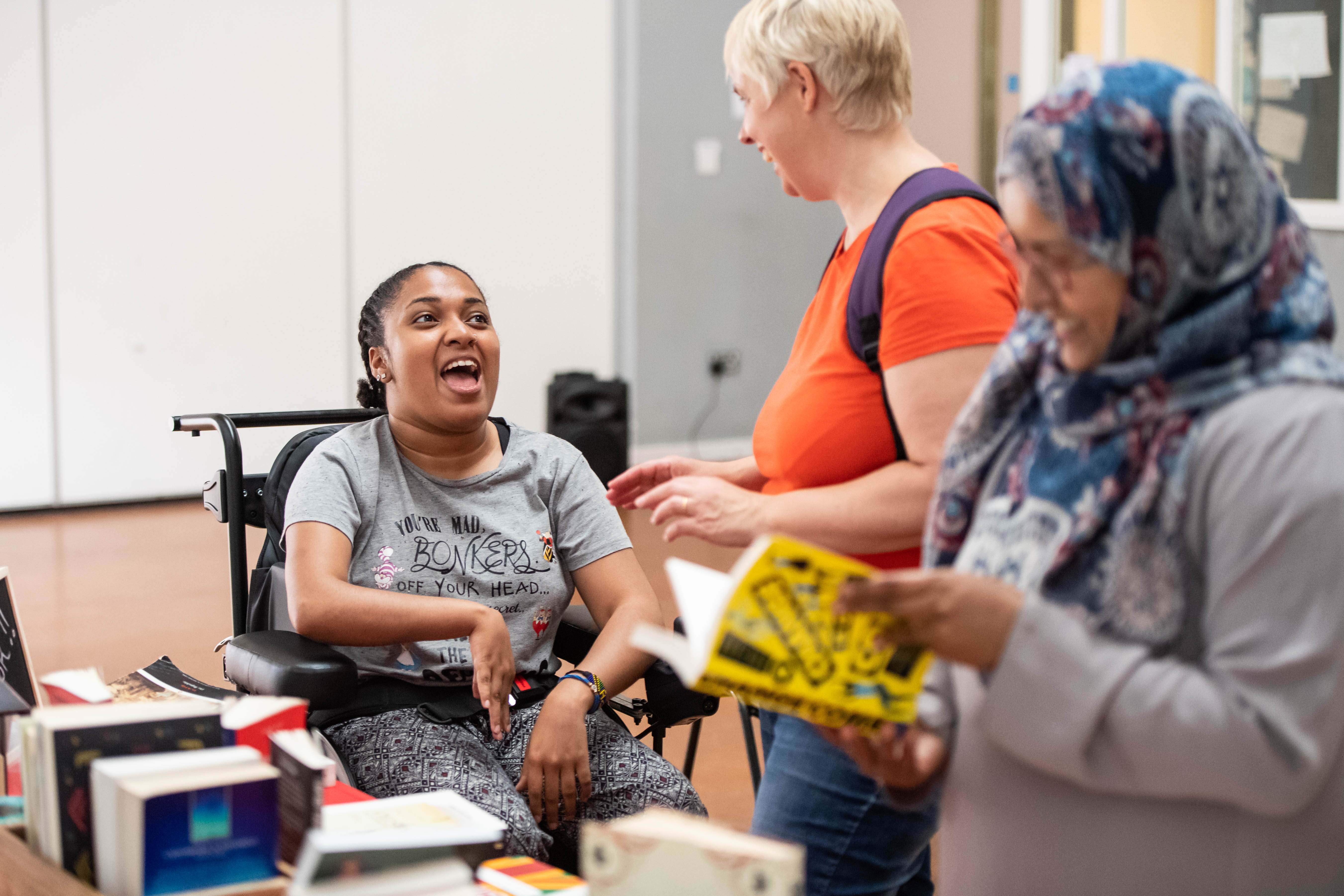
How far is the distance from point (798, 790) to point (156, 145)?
5.07m

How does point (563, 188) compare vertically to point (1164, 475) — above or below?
above

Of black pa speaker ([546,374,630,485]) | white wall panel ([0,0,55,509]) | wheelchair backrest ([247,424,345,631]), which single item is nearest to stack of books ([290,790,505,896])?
→ wheelchair backrest ([247,424,345,631])

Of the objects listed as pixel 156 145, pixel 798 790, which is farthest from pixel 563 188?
pixel 798 790

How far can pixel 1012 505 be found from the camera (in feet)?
3.18

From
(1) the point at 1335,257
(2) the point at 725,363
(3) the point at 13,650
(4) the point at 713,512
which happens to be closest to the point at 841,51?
(4) the point at 713,512

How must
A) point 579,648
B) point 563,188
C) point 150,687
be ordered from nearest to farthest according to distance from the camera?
point 150,687, point 579,648, point 563,188

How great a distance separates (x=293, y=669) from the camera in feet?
5.54

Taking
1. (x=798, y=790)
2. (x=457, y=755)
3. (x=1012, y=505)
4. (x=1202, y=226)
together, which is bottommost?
(x=457, y=755)

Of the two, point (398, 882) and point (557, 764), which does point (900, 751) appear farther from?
point (557, 764)

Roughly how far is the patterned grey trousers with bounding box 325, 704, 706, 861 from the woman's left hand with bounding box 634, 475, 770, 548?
581 millimetres

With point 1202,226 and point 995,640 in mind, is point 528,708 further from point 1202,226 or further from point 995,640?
point 1202,226

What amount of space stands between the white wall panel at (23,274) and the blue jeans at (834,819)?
4964 millimetres

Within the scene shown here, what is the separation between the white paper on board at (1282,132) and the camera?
3.99 metres

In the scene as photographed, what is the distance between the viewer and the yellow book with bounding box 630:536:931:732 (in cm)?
86
